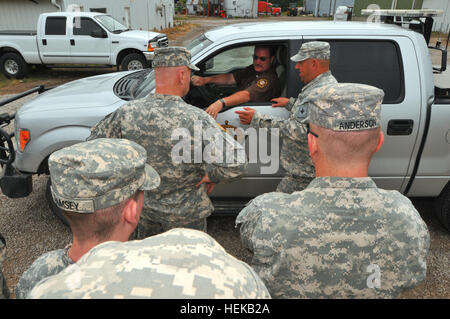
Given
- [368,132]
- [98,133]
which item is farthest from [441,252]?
[98,133]

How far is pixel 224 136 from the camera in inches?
83.5

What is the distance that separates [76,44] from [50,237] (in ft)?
27.5

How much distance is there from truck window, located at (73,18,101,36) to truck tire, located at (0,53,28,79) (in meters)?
1.93

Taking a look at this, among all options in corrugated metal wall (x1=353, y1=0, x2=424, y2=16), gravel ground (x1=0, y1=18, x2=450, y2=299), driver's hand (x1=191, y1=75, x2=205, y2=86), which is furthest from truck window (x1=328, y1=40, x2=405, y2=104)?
corrugated metal wall (x1=353, y1=0, x2=424, y2=16)

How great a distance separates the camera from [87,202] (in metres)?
1.20

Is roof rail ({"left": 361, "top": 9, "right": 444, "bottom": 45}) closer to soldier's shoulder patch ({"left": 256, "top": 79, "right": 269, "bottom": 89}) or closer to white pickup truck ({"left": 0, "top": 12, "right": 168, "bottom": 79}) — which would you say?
soldier's shoulder patch ({"left": 256, "top": 79, "right": 269, "bottom": 89})

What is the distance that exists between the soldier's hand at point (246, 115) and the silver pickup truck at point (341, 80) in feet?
0.29

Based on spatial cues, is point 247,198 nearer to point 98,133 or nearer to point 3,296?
point 98,133

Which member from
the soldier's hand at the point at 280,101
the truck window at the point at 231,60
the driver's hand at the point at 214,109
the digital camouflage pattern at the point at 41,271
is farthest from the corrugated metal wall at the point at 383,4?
the digital camouflage pattern at the point at 41,271

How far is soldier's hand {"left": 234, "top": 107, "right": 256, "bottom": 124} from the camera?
2.77m

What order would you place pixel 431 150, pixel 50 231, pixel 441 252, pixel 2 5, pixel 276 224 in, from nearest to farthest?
pixel 276 224 < pixel 431 150 < pixel 441 252 < pixel 50 231 < pixel 2 5

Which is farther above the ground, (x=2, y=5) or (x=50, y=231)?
(x=2, y=5)

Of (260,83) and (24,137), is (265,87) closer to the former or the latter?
(260,83)

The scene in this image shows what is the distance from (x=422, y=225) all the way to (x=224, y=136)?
1178 millimetres
